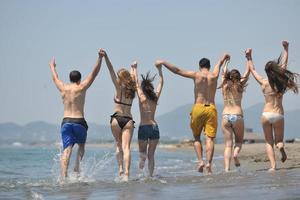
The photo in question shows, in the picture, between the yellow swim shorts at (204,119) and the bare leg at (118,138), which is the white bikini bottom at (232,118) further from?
the bare leg at (118,138)

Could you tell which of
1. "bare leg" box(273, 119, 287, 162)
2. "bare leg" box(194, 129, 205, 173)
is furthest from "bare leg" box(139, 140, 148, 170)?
"bare leg" box(273, 119, 287, 162)

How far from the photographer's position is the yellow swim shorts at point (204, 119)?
39.9 feet

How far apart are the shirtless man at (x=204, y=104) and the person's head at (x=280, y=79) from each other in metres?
1.02

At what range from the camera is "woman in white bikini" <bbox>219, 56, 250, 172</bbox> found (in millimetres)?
12383

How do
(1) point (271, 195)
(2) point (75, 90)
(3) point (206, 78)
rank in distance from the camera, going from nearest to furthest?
(1) point (271, 195)
(2) point (75, 90)
(3) point (206, 78)

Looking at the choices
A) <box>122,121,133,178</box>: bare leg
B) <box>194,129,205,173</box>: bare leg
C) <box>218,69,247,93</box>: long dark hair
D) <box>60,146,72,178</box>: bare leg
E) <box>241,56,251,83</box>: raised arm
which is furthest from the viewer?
<box>241,56,251,83</box>: raised arm

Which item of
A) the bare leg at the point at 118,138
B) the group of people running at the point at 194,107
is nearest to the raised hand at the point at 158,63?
the group of people running at the point at 194,107

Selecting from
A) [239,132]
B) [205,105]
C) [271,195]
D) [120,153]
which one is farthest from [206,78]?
[271,195]

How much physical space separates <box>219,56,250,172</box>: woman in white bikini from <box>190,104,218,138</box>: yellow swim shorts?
28 cm

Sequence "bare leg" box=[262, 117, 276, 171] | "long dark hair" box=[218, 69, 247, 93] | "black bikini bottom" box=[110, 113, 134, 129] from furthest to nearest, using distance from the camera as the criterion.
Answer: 1. "long dark hair" box=[218, 69, 247, 93]
2. "bare leg" box=[262, 117, 276, 171]
3. "black bikini bottom" box=[110, 113, 134, 129]

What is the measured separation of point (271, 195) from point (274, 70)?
507 centimetres

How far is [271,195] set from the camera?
24.7ft

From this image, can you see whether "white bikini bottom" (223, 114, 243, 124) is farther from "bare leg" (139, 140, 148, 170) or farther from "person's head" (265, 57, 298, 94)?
"bare leg" (139, 140, 148, 170)

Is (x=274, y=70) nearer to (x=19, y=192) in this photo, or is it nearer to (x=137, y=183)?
(x=137, y=183)
